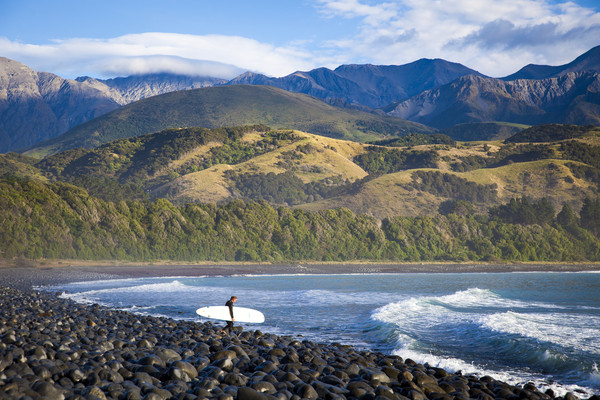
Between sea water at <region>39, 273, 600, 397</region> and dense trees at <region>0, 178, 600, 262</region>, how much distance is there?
35202mm

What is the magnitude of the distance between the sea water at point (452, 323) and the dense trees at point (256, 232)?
35.2 meters

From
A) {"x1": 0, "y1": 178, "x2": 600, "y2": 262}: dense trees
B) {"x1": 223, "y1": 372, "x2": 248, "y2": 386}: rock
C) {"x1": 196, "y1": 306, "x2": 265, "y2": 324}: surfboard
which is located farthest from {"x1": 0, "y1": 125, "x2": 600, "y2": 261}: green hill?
{"x1": 223, "y1": 372, "x2": 248, "y2": 386}: rock

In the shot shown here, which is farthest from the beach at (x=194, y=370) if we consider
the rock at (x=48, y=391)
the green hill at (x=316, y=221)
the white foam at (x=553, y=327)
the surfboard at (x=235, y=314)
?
the green hill at (x=316, y=221)

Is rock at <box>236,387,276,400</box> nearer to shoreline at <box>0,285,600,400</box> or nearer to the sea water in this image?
shoreline at <box>0,285,600,400</box>

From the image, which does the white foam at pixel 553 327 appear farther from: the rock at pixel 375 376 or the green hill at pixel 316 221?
the green hill at pixel 316 221

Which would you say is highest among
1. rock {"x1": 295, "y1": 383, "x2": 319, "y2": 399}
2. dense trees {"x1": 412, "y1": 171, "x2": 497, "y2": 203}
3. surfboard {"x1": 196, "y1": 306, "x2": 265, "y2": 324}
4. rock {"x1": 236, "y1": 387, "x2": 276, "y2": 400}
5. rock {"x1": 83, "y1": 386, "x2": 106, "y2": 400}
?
dense trees {"x1": 412, "y1": 171, "x2": 497, "y2": 203}

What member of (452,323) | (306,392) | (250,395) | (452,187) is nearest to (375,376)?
(306,392)

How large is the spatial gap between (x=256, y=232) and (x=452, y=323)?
74.6 m

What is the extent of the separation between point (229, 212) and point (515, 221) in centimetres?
7049

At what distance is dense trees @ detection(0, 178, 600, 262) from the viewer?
258 ft

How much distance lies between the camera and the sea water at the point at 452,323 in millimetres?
17781

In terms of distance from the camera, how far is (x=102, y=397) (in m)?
9.37

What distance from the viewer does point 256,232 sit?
100312 millimetres

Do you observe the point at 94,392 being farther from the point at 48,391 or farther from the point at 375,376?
the point at 375,376
